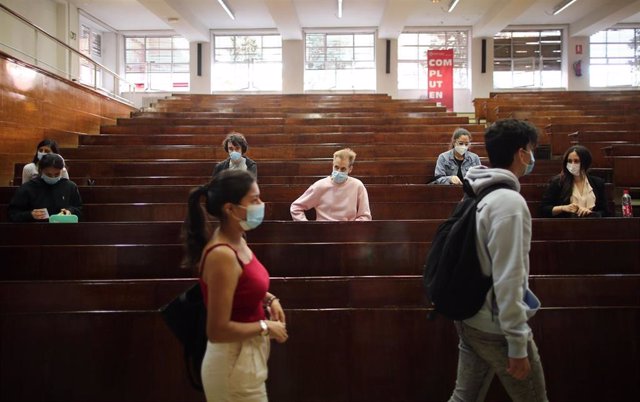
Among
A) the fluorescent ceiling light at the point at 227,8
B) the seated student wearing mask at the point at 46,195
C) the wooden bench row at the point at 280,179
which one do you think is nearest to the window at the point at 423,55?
the fluorescent ceiling light at the point at 227,8

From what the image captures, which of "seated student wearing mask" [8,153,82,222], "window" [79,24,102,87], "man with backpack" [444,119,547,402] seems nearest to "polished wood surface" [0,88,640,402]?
"seated student wearing mask" [8,153,82,222]

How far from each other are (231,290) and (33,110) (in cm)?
480

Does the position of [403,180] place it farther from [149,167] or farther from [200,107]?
[200,107]

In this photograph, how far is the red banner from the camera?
10234mm

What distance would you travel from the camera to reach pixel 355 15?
10.7 m

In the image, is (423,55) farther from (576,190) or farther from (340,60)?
(576,190)

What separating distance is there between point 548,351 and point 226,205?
4.35 ft

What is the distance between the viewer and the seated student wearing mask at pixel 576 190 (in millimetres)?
2674

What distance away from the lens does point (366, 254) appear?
2104mm

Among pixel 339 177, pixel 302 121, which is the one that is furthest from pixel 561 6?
pixel 339 177

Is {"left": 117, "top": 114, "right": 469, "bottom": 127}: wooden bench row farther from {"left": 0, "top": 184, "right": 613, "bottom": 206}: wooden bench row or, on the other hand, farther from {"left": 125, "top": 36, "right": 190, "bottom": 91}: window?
{"left": 125, "top": 36, "right": 190, "bottom": 91}: window

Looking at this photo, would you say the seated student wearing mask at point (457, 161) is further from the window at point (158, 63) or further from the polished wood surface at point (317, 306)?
the window at point (158, 63)

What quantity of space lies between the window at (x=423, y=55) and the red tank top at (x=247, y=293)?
1138cm

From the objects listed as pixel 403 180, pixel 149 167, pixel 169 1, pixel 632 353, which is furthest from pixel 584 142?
pixel 169 1
